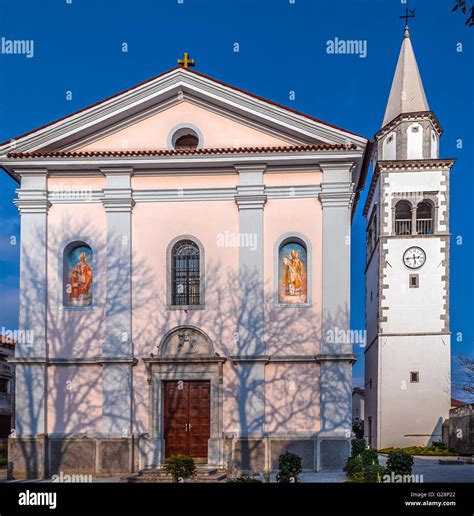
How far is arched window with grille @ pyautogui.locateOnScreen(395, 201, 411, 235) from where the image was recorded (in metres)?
38.7

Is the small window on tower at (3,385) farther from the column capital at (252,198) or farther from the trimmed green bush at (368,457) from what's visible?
the trimmed green bush at (368,457)

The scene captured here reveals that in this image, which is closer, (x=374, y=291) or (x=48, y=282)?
(x=48, y=282)

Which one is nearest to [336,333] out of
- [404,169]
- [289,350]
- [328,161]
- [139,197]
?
[289,350]

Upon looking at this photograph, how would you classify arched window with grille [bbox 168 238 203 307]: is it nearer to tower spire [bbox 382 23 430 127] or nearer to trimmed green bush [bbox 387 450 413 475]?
trimmed green bush [bbox 387 450 413 475]

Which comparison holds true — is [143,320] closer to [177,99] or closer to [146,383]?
[146,383]

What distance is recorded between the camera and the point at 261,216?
19.5m

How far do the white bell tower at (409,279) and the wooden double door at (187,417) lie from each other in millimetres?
19396

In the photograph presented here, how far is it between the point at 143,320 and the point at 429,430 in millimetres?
22112

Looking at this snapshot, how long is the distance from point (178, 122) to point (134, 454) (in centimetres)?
983

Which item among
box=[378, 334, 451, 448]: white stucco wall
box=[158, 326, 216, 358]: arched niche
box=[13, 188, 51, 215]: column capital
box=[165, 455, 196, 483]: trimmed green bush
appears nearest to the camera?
box=[165, 455, 196, 483]: trimmed green bush

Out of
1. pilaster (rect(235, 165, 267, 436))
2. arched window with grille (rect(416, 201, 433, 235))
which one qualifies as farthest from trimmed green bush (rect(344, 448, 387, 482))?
arched window with grille (rect(416, 201, 433, 235))

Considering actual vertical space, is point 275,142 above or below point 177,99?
below

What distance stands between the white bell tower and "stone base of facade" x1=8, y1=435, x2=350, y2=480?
18.7 metres

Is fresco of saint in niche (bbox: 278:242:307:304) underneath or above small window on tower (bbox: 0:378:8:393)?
above
